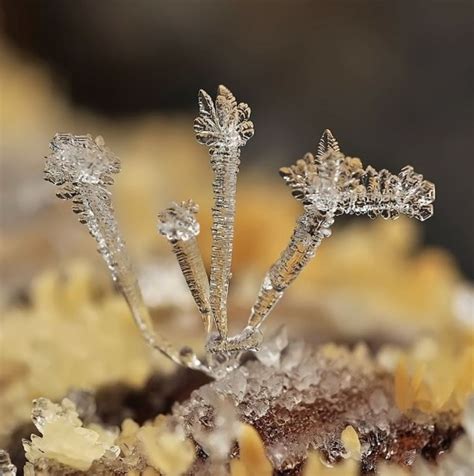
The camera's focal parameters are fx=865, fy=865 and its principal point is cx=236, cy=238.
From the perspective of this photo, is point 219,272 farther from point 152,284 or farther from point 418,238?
point 418,238

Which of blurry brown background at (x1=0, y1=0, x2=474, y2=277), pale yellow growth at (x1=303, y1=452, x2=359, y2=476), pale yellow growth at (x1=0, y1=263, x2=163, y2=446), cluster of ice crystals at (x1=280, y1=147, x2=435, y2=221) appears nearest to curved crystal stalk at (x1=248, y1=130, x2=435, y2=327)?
cluster of ice crystals at (x1=280, y1=147, x2=435, y2=221)

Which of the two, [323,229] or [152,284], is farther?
[152,284]

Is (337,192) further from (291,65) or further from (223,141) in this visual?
(291,65)

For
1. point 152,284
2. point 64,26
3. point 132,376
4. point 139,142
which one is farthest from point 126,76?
point 132,376

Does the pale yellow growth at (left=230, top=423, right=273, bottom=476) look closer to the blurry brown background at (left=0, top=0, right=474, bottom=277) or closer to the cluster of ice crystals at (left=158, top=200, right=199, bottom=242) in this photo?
the cluster of ice crystals at (left=158, top=200, right=199, bottom=242)

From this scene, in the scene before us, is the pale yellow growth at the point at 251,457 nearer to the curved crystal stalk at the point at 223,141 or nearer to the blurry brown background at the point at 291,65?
the curved crystal stalk at the point at 223,141

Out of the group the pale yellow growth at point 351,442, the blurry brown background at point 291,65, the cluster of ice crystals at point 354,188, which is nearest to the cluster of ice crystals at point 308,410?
the pale yellow growth at point 351,442

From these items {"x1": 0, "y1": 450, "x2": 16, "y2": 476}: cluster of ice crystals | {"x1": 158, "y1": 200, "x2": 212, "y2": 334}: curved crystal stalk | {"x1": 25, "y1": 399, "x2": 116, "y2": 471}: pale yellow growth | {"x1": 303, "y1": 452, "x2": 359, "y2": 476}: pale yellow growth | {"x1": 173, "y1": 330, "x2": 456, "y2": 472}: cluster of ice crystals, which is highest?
{"x1": 158, "y1": 200, "x2": 212, "y2": 334}: curved crystal stalk

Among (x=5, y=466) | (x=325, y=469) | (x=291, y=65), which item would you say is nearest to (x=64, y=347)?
(x=5, y=466)
